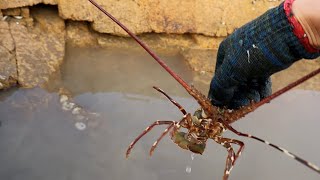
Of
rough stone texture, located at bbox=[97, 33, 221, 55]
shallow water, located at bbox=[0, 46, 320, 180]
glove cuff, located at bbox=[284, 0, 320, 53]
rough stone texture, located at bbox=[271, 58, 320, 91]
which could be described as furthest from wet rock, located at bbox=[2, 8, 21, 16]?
glove cuff, located at bbox=[284, 0, 320, 53]

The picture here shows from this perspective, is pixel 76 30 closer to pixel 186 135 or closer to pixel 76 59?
pixel 76 59

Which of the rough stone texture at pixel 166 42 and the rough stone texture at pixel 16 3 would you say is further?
the rough stone texture at pixel 166 42

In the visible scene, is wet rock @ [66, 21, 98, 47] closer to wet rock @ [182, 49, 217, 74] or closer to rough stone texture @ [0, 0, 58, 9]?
rough stone texture @ [0, 0, 58, 9]

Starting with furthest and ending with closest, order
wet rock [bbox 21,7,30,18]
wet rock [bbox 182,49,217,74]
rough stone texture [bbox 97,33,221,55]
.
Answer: rough stone texture [bbox 97,33,221,55] < wet rock [bbox 182,49,217,74] < wet rock [bbox 21,7,30,18]

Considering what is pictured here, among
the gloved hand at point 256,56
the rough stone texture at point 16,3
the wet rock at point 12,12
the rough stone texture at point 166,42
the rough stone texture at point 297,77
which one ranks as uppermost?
the gloved hand at point 256,56

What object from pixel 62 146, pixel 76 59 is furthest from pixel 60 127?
pixel 76 59

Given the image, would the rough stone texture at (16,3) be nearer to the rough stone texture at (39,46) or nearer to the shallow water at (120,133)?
the rough stone texture at (39,46)

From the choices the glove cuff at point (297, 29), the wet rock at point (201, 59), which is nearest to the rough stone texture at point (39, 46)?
the wet rock at point (201, 59)
